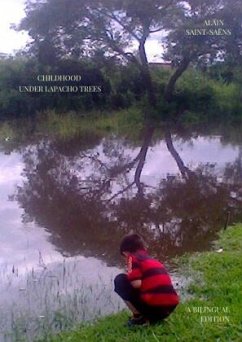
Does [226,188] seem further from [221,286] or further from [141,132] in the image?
[141,132]

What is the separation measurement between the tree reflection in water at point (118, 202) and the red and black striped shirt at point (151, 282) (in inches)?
75.0

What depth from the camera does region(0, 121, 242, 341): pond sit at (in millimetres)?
4473

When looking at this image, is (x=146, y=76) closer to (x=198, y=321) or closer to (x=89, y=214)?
(x=89, y=214)

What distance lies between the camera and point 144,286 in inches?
141

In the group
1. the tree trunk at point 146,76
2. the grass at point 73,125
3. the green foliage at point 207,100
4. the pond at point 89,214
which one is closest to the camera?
the pond at point 89,214

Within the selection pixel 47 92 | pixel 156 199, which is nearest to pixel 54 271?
pixel 156 199

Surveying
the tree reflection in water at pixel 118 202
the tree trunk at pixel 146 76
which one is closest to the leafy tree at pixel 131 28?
the tree trunk at pixel 146 76

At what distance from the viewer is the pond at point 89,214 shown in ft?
14.7

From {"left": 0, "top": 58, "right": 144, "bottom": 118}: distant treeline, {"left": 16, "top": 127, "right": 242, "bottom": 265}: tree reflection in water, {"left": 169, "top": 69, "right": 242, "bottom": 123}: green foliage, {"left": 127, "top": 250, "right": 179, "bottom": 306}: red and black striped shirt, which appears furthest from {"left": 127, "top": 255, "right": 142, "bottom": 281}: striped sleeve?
{"left": 169, "top": 69, "right": 242, "bottom": 123}: green foliage

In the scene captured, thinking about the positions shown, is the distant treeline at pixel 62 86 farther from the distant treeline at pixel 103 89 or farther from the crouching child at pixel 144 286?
the crouching child at pixel 144 286

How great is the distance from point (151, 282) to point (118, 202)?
14.5 feet

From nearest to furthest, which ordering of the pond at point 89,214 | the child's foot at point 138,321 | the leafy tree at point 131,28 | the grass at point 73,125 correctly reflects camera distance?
the child's foot at point 138,321
the pond at point 89,214
the grass at point 73,125
the leafy tree at point 131,28

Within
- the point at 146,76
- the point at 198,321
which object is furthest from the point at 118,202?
the point at 146,76

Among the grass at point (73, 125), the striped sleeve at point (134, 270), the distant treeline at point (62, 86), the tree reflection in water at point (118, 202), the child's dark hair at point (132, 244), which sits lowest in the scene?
the tree reflection in water at point (118, 202)
